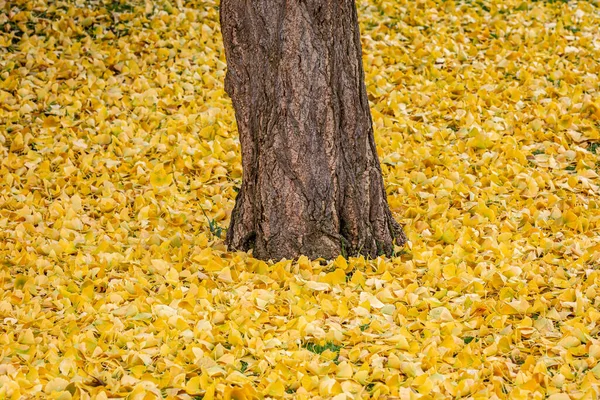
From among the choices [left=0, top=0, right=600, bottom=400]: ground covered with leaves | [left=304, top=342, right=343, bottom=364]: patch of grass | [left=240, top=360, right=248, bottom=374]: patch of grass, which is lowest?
[left=240, top=360, right=248, bottom=374]: patch of grass

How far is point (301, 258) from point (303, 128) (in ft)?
2.24

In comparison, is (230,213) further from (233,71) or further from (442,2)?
(442,2)

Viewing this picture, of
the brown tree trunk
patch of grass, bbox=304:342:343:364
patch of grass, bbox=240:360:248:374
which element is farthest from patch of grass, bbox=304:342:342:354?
the brown tree trunk

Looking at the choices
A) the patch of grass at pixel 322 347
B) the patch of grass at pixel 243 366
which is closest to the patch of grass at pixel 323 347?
the patch of grass at pixel 322 347

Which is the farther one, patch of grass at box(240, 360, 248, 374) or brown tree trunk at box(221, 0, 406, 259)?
brown tree trunk at box(221, 0, 406, 259)

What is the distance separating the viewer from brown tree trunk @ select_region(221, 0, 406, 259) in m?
4.55

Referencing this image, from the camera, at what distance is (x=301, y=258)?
15.0ft

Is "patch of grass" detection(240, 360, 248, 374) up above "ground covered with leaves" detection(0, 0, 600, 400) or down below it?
below

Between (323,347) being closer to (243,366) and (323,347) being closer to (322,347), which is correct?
(322,347)

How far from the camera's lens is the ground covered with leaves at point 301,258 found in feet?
12.1

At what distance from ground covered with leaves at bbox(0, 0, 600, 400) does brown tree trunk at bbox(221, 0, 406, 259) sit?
193mm

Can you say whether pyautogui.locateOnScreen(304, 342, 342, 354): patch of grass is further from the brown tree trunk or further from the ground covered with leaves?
the brown tree trunk

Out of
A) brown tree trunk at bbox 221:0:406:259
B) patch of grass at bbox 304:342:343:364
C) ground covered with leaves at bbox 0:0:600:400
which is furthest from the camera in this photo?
brown tree trunk at bbox 221:0:406:259

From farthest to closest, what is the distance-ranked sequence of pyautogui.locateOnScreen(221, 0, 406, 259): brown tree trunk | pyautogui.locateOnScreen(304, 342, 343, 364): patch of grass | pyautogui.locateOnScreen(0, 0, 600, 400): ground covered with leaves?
pyautogui.locateOnScreen(221, 0, 406, 259): brown tree trunk, pyautogui.locateOnScreen(304, 342, 343, 364): patch of grass, pyautogui.locateOnScreen(0, 0, 600, 400): ground covered with leaves
